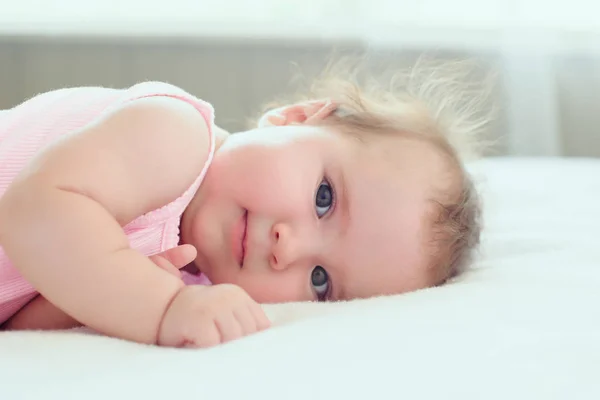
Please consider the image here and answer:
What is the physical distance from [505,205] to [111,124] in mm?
850

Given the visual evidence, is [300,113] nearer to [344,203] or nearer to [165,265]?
[344,203]

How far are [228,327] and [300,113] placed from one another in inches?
18.5

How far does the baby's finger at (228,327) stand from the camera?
2.17 ft

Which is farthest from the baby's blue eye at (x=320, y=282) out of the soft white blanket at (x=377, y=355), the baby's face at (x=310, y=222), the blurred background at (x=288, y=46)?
the blurred background at (x=288, y=46)

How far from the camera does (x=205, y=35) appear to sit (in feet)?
7.22

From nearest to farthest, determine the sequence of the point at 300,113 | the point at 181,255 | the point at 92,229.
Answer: the point at 92,229 < the point at 181,255 < the point at 300,113

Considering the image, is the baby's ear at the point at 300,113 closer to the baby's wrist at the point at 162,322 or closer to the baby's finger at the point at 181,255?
the baby's finger at the point at 181,255

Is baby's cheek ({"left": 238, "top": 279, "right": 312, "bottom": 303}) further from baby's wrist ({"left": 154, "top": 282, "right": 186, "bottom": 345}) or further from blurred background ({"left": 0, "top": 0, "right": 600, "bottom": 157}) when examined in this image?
blurred background ({"left": 0, "top": 0, "right": 600, "bottom": 157})

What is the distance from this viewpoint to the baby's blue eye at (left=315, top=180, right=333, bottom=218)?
0.91m

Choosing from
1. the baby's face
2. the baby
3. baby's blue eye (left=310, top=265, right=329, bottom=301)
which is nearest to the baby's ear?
the baby

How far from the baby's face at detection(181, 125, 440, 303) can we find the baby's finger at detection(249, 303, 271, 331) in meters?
0.16

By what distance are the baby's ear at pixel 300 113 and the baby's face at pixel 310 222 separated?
12 cm

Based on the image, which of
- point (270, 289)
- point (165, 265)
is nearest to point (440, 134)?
point (270, 289)

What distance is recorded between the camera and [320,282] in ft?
3.05
